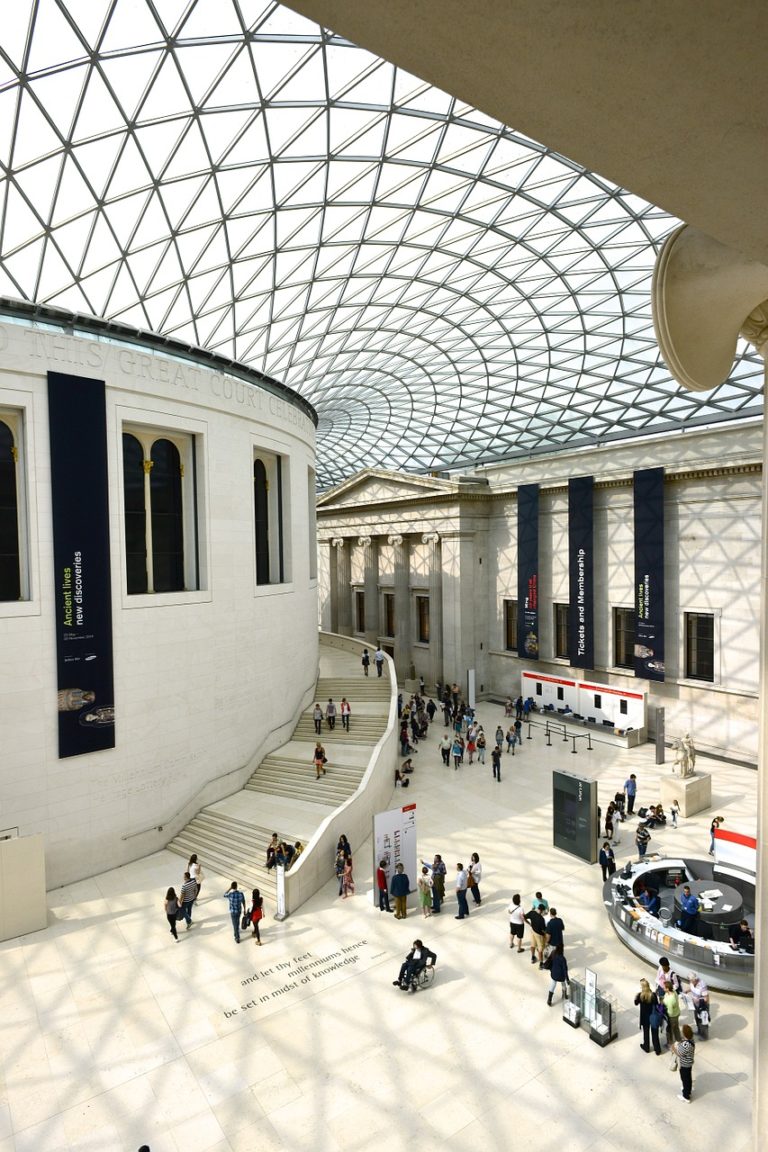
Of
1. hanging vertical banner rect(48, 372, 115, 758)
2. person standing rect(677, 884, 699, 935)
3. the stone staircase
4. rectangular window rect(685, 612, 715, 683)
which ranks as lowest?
the stone staircase

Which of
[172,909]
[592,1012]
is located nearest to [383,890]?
[172,909]

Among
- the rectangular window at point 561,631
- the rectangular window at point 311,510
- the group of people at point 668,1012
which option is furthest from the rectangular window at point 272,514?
the group of people at point 668,1012

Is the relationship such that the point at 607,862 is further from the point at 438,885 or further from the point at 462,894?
the point at 438,885

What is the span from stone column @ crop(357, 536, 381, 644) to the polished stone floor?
101 feet

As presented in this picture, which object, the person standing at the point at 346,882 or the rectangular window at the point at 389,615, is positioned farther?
the rectangular window at the point at 389,615

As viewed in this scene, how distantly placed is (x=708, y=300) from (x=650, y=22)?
2.32 metres

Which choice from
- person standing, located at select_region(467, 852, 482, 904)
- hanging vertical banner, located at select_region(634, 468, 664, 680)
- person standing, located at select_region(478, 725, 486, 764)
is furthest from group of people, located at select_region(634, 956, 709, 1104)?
hanging vertical banner, located at select_region(634, 468, 664, 680)

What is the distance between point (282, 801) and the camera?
2192 centimetres

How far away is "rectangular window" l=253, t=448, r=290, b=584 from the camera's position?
2720 cm

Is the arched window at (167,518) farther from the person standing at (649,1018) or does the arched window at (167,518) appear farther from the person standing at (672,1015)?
the person standing at (672,1015)

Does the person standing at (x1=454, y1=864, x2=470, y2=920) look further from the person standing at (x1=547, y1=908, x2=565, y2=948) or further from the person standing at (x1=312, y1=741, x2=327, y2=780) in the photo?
the person standing at (x1=312, y1=741, x2=327, y2=780)

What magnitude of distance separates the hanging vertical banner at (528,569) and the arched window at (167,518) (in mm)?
20942

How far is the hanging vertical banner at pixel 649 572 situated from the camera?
3034 centimetres

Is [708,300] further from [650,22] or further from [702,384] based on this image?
[650,22]
